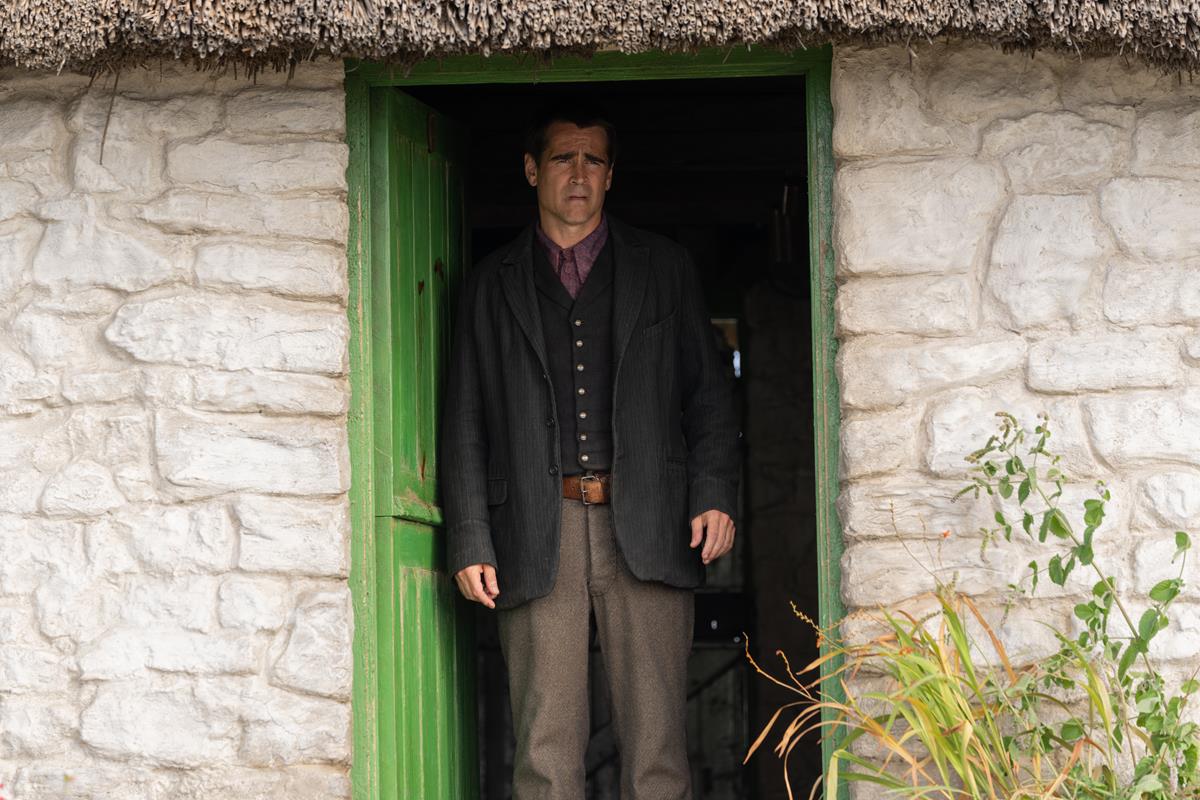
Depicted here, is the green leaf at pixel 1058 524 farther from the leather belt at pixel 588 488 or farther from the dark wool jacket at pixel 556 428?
the leather belt at pixel 588 488

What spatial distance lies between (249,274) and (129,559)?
675 millimetres

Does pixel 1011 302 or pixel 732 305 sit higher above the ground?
pixel 732 305

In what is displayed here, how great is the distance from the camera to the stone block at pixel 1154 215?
3422mm

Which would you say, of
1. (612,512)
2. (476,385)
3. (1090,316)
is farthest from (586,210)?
(1090,316)

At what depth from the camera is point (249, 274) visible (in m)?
3.53

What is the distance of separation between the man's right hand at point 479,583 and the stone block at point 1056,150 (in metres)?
1.52

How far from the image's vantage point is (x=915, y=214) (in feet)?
11.3

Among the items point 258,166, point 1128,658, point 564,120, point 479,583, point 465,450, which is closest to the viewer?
point 1128,658

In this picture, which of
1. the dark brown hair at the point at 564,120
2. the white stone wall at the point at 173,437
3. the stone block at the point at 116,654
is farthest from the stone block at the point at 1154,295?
the stone block at the point at 116,654

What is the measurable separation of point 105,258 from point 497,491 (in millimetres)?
1091

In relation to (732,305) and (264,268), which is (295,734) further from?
(732,305)

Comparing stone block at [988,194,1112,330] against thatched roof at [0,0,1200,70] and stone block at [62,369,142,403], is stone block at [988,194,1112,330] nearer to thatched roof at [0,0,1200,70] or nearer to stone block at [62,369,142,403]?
thatched roof at [0,0,1200,70]

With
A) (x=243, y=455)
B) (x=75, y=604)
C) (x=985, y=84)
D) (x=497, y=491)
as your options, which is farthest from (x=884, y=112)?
(x=75, y=604)

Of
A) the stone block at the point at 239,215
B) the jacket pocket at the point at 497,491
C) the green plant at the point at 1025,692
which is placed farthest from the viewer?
the jacket pocket at the point at 497,491
